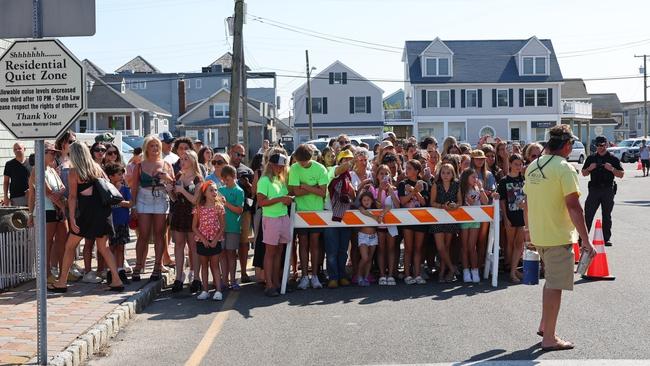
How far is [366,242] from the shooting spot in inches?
438

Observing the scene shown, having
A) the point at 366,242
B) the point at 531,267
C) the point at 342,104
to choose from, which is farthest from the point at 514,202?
the point at 342,104

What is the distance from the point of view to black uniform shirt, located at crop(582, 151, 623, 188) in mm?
14492

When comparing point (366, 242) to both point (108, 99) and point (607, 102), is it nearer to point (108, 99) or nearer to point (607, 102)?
point (108, 99)

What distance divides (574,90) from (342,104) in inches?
1232

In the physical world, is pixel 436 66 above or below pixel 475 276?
above

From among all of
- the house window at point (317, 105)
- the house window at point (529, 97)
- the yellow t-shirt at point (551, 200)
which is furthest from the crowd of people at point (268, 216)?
the house window at point (317, 105)

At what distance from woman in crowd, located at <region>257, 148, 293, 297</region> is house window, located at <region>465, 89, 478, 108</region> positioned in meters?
60.8

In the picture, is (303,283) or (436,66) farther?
(436,66)

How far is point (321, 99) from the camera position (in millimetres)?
75125

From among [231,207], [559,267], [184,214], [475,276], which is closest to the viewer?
[559,267]

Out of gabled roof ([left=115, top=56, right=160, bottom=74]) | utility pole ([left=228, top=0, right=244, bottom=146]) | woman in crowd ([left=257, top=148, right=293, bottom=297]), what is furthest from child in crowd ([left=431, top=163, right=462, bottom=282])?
gabled roof ([left=115, top=56, right=160, bottom=74])

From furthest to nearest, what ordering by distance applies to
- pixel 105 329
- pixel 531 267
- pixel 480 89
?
pixel 480 89
pixel 531 267
pixel 105 329

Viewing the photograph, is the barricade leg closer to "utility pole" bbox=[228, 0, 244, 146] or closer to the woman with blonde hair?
the woman with blonde hair

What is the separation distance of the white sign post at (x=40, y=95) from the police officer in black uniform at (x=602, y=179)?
10044 mm
